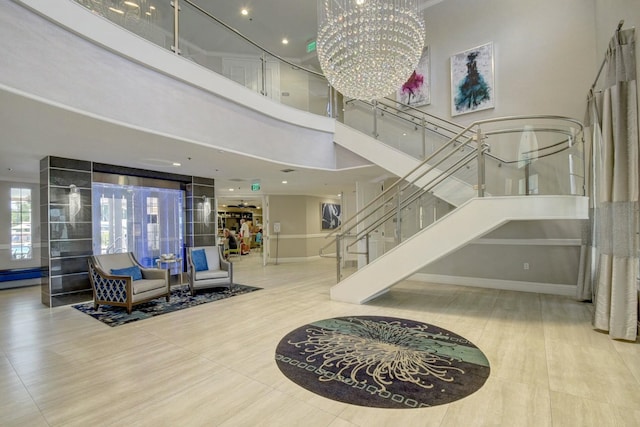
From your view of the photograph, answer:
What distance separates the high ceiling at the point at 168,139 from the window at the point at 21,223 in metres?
0.50

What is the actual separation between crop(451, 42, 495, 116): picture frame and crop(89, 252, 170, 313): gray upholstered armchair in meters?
7.86

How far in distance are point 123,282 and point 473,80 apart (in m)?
8.69

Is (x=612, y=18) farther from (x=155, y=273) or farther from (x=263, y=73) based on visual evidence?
(x=155, y=273)

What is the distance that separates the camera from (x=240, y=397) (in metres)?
2.59

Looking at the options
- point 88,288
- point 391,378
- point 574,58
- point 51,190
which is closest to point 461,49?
point 574,58

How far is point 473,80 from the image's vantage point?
698cm

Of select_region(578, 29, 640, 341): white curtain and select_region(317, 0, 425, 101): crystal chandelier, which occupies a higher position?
Answer: select_region(317, 0, 425, 101): crystal chandelier

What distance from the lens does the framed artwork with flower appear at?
7.67 metres

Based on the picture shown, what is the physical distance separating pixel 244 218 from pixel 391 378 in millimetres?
18015

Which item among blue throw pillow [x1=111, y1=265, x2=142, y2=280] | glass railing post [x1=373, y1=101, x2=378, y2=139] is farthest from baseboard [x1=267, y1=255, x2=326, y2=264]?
glass railing post [x1=373, y1=101, x2=378, y2=139]

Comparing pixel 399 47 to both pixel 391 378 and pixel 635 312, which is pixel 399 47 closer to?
pixel 391 378

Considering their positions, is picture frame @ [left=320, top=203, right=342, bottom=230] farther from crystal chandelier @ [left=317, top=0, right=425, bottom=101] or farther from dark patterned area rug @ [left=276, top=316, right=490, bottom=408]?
crystal chandelier @ [left=317, top=0, right=425, bottom=101]

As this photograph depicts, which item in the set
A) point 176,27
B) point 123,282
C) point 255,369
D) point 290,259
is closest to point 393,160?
point 176,27

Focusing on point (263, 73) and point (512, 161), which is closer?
point (512, 161)
